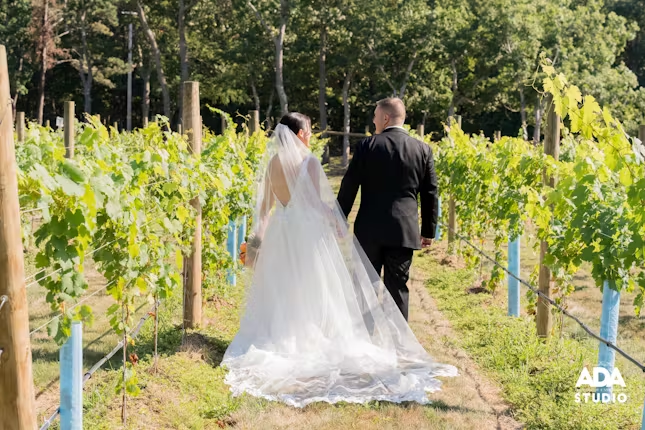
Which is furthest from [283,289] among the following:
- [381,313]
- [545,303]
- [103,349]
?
[545,303]

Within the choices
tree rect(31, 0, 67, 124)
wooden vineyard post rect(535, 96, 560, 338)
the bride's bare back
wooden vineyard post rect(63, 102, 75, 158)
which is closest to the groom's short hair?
the bride's bare back

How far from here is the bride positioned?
4723 mm

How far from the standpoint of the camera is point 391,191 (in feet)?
16.0

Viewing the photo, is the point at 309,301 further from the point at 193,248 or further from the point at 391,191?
the point at 193,248

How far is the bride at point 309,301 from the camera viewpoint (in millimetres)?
4723

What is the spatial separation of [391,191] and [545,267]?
1.40m

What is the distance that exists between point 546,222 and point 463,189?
13.7 feet

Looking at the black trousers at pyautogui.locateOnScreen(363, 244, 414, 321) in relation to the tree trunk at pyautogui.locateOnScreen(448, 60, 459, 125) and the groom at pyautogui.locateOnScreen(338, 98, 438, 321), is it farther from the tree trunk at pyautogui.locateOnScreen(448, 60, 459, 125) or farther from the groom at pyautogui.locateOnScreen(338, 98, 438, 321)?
the tree trunk at pyautogui.locateOnScreen(448, 60, 459, 125)

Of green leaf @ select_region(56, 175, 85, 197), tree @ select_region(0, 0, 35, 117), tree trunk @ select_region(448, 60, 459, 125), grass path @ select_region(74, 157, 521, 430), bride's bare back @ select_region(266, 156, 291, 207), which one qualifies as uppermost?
tree @ select_region(0, 0, 35, 117)

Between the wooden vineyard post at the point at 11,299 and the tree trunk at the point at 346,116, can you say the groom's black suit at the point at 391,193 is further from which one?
the tree trunk at the point at 346,116

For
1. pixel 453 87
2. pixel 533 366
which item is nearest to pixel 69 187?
pixel 533 366

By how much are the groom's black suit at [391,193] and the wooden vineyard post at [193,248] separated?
131cm

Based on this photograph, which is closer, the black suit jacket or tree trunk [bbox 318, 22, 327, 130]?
the black suit jacket

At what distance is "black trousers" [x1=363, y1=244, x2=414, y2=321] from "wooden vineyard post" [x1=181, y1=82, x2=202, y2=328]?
1.41 meters
